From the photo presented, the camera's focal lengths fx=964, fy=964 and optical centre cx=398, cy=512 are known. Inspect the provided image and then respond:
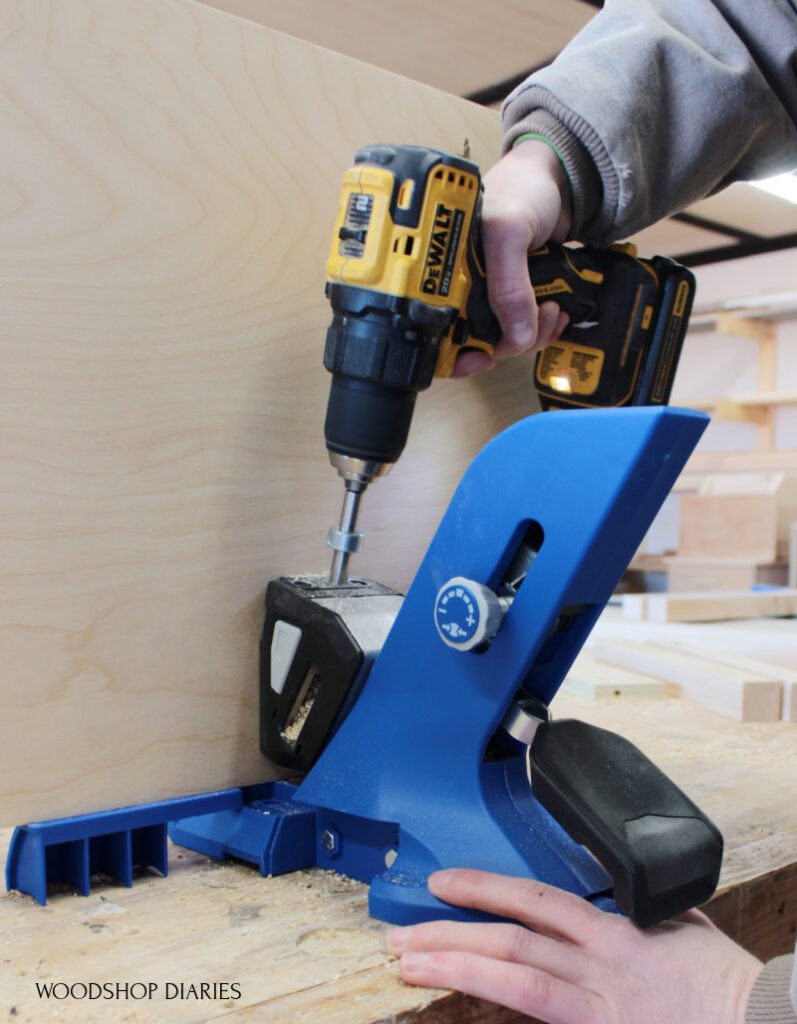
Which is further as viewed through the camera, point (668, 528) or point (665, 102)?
point (668, 528)

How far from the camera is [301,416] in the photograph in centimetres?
99

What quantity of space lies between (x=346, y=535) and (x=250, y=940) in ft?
1.25

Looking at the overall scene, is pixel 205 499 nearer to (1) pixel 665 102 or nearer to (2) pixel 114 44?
(2) pixel 114 44

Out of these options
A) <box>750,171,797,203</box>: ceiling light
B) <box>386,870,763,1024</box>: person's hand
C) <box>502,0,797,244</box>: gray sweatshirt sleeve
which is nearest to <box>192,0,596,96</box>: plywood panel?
<box>750,171,797,203</box>: ceiling light

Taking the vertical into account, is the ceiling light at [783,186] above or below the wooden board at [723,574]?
above

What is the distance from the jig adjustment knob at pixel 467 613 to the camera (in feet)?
2.43

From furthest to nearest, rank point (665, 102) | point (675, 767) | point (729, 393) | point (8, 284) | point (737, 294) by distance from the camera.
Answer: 1. point (729, 393)
2. point (737, 294)
3. point (675, 767)
4. point (665, 102)
5. point (8, 284)

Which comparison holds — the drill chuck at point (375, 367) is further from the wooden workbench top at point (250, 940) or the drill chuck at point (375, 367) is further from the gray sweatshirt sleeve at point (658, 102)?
the wooden workbench top at point (250, 940)

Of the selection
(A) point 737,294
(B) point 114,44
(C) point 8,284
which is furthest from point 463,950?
(A) point 737,294

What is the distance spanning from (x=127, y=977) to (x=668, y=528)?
4388 mm

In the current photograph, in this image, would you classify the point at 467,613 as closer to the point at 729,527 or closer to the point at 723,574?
the point at 723,574

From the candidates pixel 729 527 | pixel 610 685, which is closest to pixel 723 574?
pixel 729 527

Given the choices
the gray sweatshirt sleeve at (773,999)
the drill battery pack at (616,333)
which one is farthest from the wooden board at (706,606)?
the gray sweatshirt sleeve at (773,999)

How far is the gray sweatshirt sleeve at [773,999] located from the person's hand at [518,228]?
0.60 metres
